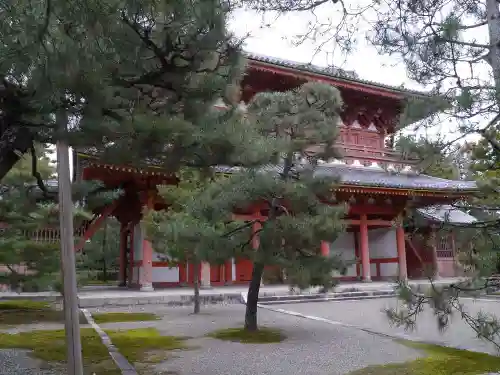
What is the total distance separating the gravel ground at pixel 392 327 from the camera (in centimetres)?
647

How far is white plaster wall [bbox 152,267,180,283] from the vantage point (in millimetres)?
14117

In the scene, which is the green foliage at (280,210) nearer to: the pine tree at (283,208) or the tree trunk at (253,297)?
the pine tree at (283,208)

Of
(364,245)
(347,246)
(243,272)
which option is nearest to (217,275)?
(243,272)

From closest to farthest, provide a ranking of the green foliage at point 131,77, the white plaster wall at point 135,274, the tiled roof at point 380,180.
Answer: the green foliage at point 131,77 → the tiled roof at point 380,180 → the white plaster wall at point 135,274

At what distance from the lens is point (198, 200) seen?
275 inches

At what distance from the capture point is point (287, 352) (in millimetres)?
6027

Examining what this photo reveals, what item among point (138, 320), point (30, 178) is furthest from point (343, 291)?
point (30, 178)

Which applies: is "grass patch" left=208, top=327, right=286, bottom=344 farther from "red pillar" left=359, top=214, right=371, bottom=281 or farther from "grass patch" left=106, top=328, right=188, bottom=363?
"red pillar" left=359, top=214, right=371, bottom=281

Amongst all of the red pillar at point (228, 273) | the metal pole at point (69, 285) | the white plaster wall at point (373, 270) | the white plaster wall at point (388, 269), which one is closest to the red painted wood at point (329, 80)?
the white plaster wall at point (388, 269)

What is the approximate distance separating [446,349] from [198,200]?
12.3 feet

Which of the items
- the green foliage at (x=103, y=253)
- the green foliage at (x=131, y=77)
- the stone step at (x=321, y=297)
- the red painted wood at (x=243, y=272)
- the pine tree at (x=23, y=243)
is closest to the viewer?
the green foliage at (x=131, y=77)

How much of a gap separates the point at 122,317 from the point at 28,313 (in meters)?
2.11

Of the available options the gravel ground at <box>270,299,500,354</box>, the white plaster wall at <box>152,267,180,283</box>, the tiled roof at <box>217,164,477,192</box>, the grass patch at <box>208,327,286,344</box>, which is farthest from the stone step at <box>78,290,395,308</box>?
the grass patch at <box>208,327,286,344</box>

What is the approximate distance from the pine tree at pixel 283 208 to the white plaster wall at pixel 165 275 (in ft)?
23.3
